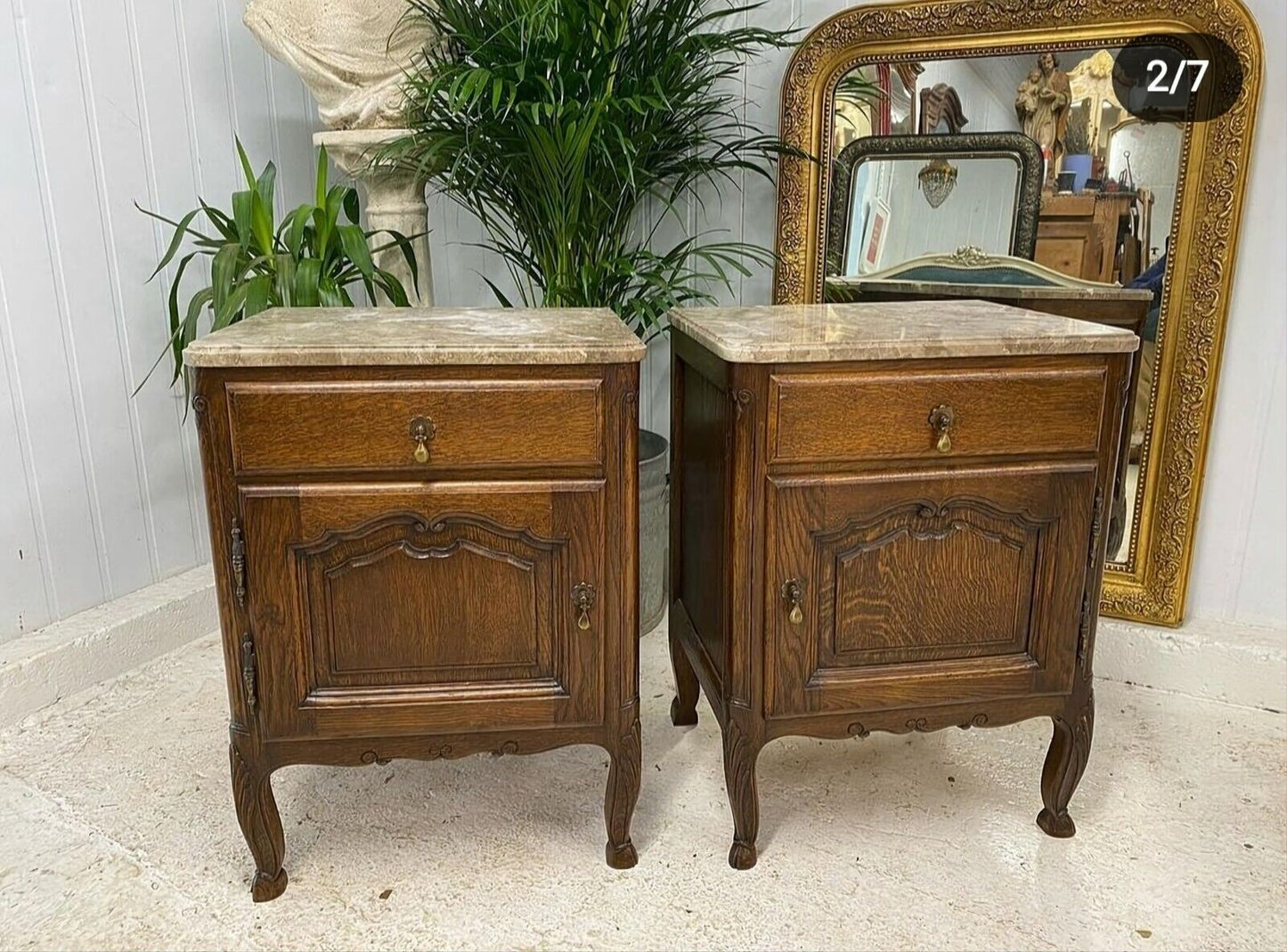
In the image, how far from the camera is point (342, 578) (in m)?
1.32

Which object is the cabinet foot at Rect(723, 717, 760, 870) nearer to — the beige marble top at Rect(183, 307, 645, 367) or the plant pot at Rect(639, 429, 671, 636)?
the beige marble top at Rect(183, 307, 645, 367)

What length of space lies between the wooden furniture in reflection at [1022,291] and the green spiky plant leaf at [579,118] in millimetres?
287

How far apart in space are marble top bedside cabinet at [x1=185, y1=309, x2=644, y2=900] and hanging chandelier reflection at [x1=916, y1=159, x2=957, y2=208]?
95cm

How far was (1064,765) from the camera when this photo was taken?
155 cm

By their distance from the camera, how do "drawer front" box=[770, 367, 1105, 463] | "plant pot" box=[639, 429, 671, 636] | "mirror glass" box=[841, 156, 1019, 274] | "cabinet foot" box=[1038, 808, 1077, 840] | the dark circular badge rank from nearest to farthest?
"drawer front" box=[770, 367, 1105, 463], "cabinet foot" box=[1038, 808, 1077, 840], the dark circular badge, "mirror glass" box=[841, 156, 1019, 274], "plant pot" box=[639, 429, 671, 636]

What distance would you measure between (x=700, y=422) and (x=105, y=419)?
1326 millimetres

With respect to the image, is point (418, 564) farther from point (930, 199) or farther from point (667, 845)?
point (930, 199)

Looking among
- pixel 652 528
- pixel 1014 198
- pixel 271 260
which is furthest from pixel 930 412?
pixel 271 260

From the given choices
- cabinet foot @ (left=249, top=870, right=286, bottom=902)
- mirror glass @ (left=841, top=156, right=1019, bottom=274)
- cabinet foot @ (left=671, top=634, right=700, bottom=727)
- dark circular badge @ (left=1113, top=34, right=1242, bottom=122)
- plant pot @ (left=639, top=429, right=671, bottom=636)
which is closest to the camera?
cabinet foot @ (left=249, top=870, right=286, bottom=902)

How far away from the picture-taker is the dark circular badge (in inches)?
69.9

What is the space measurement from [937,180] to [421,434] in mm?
1310

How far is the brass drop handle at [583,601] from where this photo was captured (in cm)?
135

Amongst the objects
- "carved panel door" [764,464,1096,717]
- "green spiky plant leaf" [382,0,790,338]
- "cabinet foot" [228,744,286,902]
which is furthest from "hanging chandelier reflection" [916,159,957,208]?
"cabinet foot" [228,744,286,902]

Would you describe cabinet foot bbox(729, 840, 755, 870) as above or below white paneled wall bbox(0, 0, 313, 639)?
below
